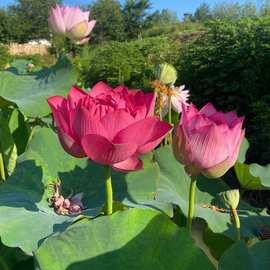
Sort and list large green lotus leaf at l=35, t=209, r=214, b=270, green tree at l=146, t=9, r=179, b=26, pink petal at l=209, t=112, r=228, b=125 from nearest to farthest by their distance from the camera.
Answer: large green lotus leaf at l=35, t=209, r=214, b=270
pink petal at l=209, t=112, r=228, b=125
green tree at l=146, t=9, r=179, b=26

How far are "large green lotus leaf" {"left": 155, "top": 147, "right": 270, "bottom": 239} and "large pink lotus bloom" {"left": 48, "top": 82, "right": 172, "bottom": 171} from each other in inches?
6.3

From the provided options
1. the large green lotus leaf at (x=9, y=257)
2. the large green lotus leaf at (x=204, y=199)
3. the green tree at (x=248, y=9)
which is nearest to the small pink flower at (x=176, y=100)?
the large green lotus leaf at (x=204, y=199)

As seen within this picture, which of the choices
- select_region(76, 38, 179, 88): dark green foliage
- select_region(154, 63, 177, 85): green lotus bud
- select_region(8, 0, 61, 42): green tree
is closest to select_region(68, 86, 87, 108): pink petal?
select_region(154, 63, 177, 85): green lotus bud

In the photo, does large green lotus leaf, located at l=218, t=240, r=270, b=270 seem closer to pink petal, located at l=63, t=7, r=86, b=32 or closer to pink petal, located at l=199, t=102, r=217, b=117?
pink petal, located at l=199, t=102, r=217, b=117

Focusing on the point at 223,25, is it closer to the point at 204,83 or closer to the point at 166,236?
the point at 204,83

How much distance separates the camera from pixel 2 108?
3.15ft

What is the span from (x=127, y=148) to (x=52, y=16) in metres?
0.67

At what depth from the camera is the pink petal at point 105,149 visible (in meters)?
0.44

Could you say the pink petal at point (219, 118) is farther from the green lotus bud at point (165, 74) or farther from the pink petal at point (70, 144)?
the green lotus bud at point (165, 74)

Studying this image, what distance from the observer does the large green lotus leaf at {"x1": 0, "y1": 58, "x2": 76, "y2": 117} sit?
876mm

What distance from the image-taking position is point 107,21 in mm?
28891

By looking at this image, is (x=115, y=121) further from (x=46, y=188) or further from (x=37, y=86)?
(x=37, y=86)

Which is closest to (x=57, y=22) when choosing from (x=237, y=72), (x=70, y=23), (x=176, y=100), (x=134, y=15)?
(x=70, y=23)

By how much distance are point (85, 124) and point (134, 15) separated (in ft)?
104
